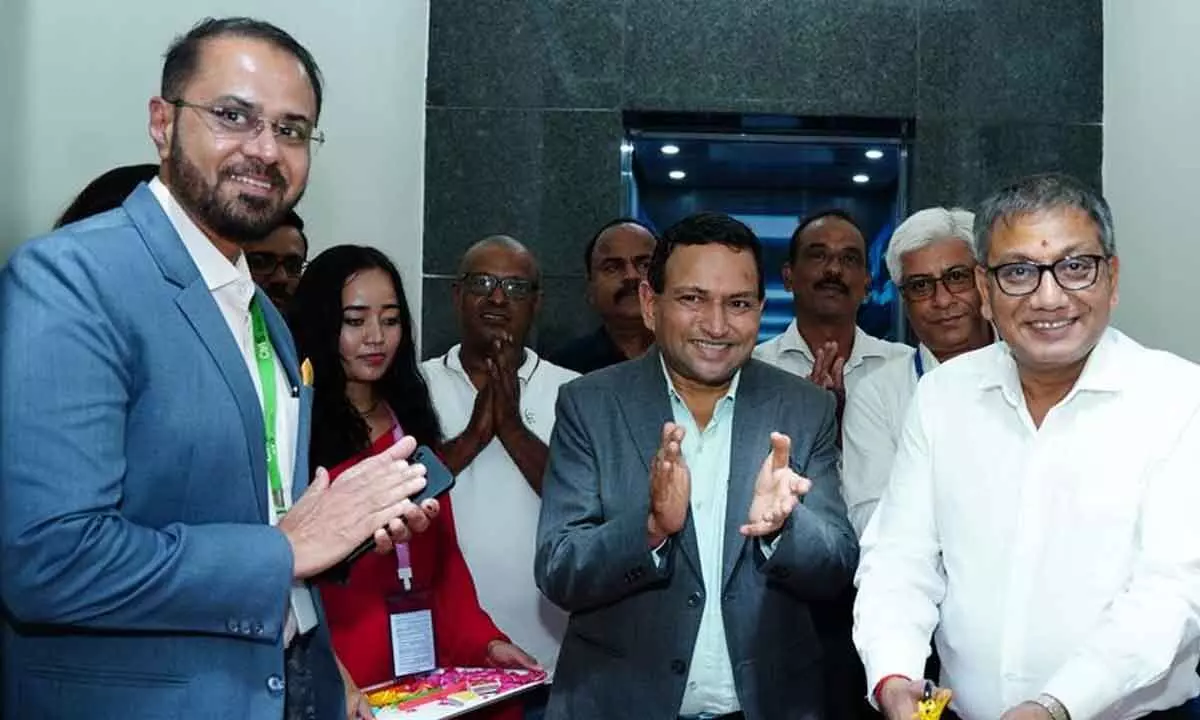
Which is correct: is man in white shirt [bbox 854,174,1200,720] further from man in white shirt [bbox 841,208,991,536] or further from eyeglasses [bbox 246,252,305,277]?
eyeglasses [bbox 246,252,305,277]

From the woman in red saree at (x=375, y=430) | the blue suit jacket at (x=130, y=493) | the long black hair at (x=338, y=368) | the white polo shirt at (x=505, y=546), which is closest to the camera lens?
the blue suit jacket at (x=130, y=493)

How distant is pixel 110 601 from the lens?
5.09ft

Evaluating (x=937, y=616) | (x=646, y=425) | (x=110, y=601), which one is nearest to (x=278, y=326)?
(x=110, y=601)

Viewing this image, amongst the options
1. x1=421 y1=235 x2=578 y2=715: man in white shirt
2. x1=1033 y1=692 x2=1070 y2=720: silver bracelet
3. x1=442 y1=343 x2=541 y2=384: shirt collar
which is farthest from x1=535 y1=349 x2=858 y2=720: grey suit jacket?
x1=442 y1=343 x2=541 y2=384: shirt collar

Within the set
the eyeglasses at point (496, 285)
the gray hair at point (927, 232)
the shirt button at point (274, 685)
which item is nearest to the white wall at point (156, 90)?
the eyeglasses at point (496, 285)

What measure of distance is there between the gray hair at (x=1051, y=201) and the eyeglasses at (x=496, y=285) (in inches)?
76.7

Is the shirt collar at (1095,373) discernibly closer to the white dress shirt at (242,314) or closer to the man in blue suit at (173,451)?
the man in blue suit at (173,451)

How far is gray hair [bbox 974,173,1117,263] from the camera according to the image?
2117 mm

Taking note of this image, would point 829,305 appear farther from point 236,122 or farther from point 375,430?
point 236,122

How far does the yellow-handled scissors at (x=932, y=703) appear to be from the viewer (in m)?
1.94

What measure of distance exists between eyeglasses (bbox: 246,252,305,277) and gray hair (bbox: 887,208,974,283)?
5.90 feet

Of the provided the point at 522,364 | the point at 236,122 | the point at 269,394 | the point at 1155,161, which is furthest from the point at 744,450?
the point at 1155,161

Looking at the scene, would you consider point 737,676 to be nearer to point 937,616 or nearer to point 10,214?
point 937,616

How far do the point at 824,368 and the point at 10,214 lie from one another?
224 centimetres
